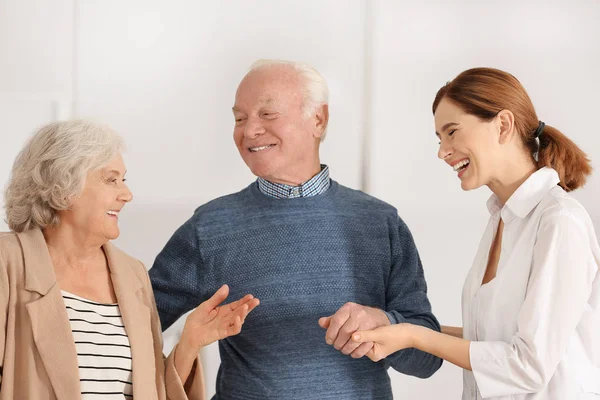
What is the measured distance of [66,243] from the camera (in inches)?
84.4

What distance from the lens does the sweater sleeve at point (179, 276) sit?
99.0 inches

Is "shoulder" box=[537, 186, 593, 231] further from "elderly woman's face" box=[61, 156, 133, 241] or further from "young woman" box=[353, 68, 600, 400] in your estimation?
"elderly woman's face" box=[61, 156, 133, 241]

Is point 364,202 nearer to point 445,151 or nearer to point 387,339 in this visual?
point 445,151

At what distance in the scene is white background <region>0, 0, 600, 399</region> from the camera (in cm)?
313

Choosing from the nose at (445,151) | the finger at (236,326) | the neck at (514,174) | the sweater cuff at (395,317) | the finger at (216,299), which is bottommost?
the sweater cuff at (395,317)

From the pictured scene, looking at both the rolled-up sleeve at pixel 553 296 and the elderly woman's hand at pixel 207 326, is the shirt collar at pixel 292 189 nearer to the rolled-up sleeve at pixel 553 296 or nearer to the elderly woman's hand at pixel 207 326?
the elderly woman's hand at pixel 207 326

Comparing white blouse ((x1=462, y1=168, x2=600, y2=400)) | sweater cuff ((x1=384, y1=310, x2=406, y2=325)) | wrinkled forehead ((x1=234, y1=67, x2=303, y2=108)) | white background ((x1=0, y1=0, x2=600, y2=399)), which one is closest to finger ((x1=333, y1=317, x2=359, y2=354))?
sweater cuff ((x1=384, y1=310, x2=406, y2=325))

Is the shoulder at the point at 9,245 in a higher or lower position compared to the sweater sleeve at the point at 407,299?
higher

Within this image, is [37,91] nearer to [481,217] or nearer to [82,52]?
[82,52]

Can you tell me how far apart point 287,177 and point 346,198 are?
0.21 metres

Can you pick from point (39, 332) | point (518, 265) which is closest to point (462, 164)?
point (518, 265)

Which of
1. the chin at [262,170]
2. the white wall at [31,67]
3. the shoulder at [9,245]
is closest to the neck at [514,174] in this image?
the chin at [262,170]

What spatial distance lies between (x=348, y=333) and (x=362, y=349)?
0.06 meters

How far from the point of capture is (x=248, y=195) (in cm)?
259
